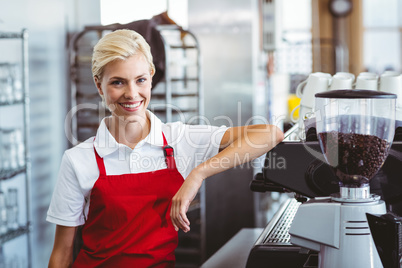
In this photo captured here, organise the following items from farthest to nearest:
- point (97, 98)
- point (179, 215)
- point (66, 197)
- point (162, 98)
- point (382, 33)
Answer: point (382, 33) → point (162, 98) → point (97, 98) → point (66, 197) → point (179, 215)

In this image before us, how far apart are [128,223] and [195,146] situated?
0.36m

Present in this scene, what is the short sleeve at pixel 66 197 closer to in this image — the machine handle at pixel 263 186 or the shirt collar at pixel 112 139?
the shirt collar at pixel 112 139

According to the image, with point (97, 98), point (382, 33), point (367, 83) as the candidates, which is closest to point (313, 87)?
point (367, 83)

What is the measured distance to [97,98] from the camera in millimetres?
3572

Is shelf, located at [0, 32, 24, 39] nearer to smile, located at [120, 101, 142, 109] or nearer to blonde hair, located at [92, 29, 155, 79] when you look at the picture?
blonde hair, located at [92, 29, 155, 79]

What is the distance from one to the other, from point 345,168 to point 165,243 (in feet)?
2.41

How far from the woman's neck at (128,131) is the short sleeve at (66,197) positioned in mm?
195

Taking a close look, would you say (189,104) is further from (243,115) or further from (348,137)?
(348,137)

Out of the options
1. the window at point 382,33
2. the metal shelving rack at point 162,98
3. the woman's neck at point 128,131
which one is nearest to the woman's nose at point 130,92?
the woman's neck at point 128,131

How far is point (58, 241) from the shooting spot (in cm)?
180

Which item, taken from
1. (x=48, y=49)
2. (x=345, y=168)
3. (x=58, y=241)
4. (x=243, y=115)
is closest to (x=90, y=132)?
(x=48, y=49)

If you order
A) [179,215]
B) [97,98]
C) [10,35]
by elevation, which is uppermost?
[10,35]

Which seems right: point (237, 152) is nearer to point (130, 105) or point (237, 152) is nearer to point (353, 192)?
point (130, 105)

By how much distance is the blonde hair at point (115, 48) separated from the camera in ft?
5.52
